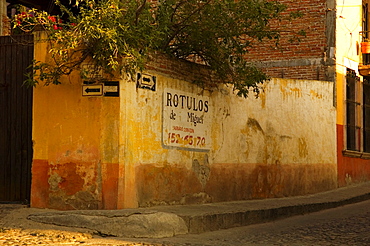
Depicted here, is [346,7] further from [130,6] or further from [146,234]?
[146,234]

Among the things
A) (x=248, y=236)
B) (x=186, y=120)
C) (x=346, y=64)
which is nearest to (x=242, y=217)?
(x=248, y=236)

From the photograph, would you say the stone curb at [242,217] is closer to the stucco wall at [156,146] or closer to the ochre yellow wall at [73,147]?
the stucco wall at [156,146]

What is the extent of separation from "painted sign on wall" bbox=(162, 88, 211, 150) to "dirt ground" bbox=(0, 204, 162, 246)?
2764 millimetres

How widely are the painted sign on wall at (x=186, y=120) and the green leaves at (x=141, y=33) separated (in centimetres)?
41

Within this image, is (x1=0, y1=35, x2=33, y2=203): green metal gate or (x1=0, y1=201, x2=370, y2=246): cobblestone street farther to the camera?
(x1=0, y1=35, x2=33, y2=203): green metal gate

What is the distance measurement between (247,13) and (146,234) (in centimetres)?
431

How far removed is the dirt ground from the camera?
7.16m

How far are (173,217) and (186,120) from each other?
8.69 feet

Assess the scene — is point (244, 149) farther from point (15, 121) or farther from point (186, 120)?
point (15, 121)

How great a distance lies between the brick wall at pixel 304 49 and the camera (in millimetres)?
15781

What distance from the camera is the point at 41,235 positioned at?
7504mm

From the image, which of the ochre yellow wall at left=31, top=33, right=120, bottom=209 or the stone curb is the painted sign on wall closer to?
the ochre yellow wall at left=31, top=33, right=120, bottom=209

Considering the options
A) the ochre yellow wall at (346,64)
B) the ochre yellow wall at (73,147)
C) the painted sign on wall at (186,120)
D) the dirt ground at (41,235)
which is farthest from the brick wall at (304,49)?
the dirt ground at (41,235)

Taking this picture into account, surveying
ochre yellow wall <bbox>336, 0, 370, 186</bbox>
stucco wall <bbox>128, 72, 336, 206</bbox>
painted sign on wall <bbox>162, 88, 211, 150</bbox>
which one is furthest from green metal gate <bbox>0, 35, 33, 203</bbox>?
ochre yellow wall <bbox>336, 0, 370, 186</bbox>
